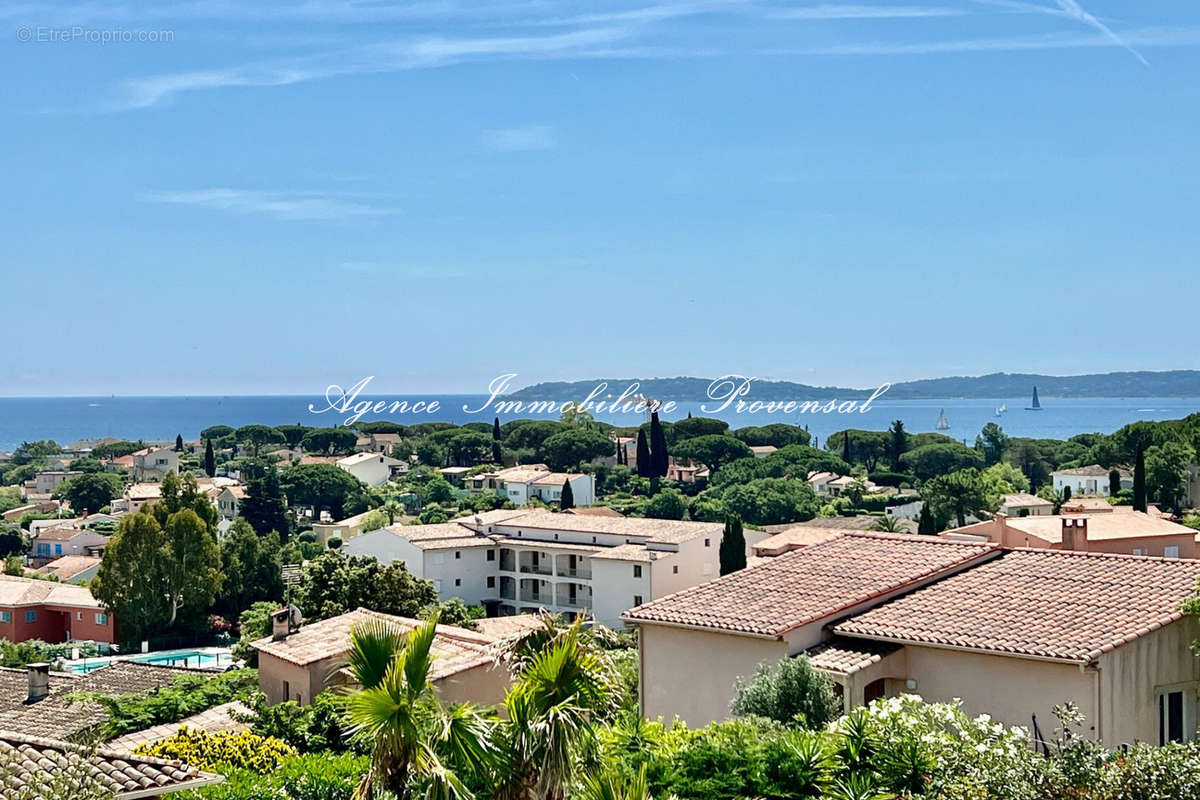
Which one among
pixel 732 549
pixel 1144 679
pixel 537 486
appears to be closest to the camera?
pixel 1144 679

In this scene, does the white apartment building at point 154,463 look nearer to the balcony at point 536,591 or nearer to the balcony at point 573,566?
the balcony at point 536,591

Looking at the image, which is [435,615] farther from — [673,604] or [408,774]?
[673,604]

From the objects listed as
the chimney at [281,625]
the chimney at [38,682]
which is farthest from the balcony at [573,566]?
the chimney at [38,682]

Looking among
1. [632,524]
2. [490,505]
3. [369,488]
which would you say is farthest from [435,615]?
[369,488]

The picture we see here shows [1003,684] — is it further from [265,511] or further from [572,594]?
[265,511]

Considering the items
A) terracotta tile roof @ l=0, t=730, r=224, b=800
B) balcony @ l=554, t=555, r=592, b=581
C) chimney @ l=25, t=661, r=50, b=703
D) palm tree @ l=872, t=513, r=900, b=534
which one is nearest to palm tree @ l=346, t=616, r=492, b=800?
terracotta tile roof @ l=0, t=730, r=224, b=800

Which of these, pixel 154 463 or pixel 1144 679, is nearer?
pixel 1144 679

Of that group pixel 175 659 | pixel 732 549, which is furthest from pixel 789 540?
pixel 175 659
